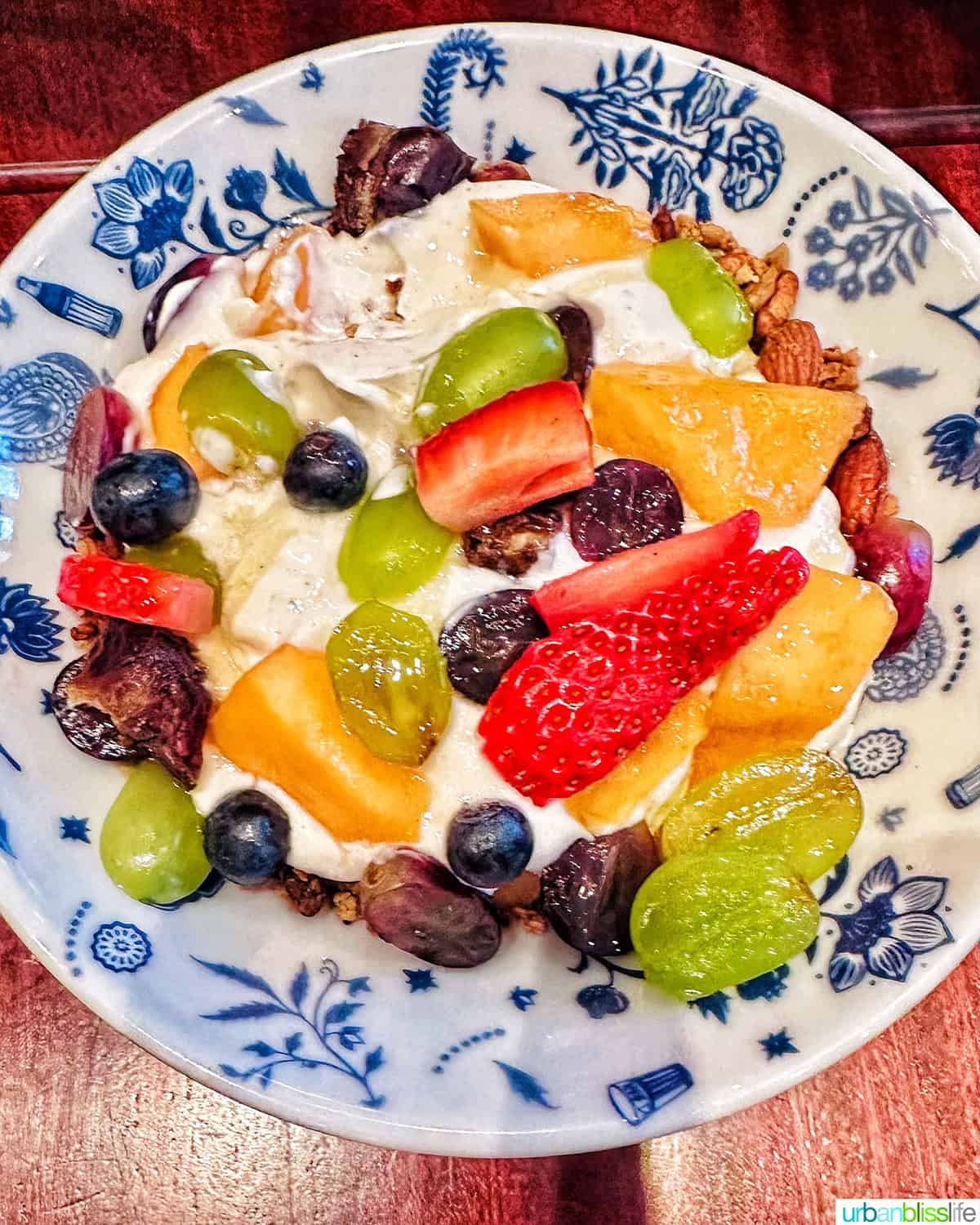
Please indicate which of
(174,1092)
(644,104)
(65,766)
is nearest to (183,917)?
(65,766)

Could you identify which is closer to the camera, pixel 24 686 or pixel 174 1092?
pixel 24 686

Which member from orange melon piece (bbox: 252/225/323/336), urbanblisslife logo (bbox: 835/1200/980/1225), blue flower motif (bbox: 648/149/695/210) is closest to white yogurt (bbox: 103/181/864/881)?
orange melon piece (bbox: 252/225/323/336)

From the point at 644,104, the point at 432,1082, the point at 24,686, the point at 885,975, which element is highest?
the point at 644,104

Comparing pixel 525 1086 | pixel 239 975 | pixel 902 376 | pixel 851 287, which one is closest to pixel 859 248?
pixel 851 287

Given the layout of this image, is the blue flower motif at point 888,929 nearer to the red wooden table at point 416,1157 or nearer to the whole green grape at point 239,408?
the red wooden table at point 416,1157

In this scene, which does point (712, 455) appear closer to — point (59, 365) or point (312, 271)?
point (312, 271)

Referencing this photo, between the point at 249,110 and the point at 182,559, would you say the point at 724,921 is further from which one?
the point at 249,110
